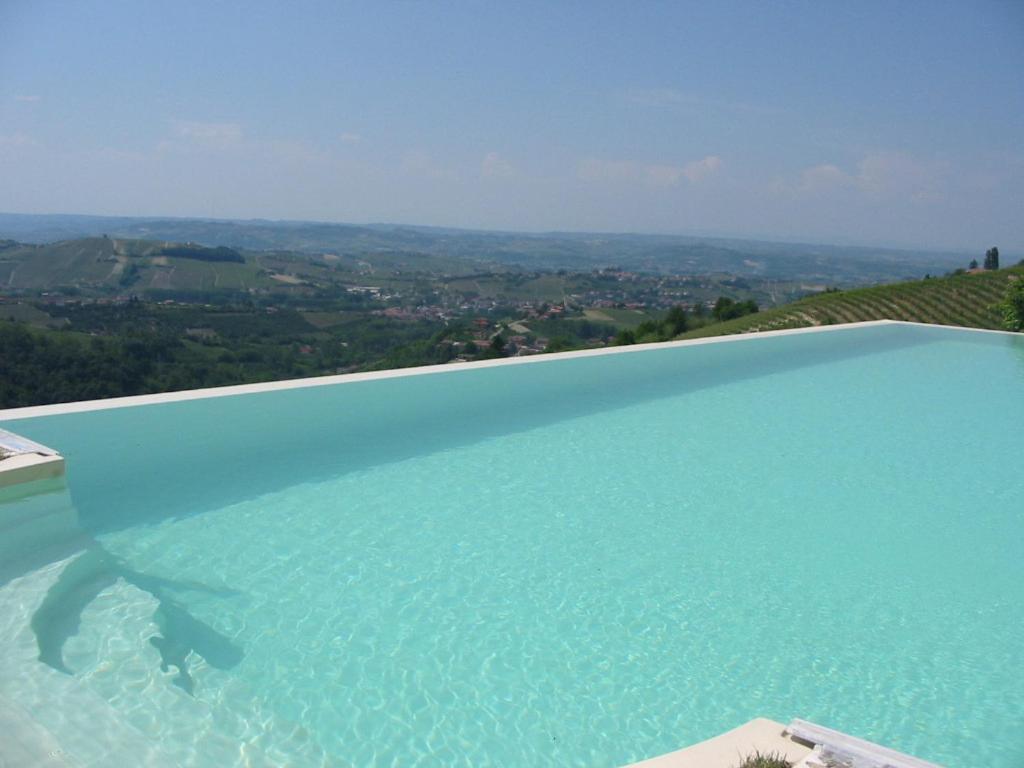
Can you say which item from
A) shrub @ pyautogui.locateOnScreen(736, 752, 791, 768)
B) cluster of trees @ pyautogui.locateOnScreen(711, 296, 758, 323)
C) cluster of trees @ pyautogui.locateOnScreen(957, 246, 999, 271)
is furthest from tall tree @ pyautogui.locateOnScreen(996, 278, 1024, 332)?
cluster of trees @ pyautogui.locateOnScreen(957, 246, 999, 271)

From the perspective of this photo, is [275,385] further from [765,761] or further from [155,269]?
[155,269]

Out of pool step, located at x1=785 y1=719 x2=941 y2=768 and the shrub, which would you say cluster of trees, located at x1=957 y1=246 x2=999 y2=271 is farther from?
the shrub

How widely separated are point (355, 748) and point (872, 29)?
54.7 feet

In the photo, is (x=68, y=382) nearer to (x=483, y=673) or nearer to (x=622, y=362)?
(x=622, y=362)

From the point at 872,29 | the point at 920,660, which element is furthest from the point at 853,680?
the point at 872,29

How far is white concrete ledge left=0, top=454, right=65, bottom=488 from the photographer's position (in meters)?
3.16

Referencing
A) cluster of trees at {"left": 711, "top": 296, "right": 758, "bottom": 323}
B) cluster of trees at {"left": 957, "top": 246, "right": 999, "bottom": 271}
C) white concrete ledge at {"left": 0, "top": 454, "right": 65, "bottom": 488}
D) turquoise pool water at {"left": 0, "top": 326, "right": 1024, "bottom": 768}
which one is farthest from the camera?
cluster of trees at {"left": 957, "top": 246, "right": 999, "bottom": 271}

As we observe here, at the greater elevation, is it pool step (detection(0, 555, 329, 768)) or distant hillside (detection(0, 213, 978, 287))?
distant hillside (detection(0, 213, 978, 287))

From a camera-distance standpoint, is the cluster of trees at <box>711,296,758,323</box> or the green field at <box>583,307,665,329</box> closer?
the cluster of trees at <box>711,296,758,323</box>

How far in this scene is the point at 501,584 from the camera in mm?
3043

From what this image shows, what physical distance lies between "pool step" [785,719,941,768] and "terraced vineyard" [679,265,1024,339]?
1412cm

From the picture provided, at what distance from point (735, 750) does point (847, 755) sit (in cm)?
25

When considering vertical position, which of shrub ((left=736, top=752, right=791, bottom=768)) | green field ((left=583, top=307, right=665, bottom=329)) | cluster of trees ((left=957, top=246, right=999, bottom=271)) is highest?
A: cluster of trees ((left=957, top=246, right=999, bottom=271))

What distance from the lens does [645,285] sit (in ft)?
158
